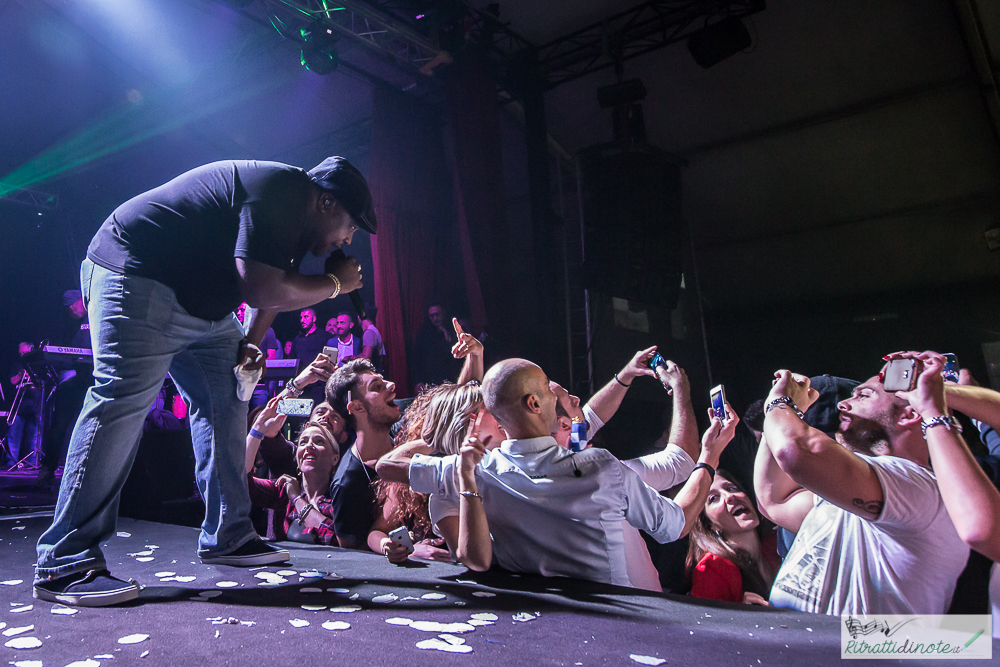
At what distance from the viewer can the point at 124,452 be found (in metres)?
1.45

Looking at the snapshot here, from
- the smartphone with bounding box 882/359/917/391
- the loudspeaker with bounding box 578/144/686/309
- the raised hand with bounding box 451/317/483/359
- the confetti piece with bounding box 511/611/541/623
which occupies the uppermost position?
the loudspeaker with bounding box 578/144/686/309

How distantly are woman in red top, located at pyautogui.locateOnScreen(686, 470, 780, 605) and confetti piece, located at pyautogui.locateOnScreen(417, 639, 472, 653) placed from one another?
1.24 meters

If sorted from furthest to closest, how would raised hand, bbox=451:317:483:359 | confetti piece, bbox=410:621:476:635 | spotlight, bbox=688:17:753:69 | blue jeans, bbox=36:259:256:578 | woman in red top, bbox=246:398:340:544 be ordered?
1. spotlight, bbox=688:17:753:69
2. woman in red top, bbox=246:398:340:544
3. raised hand, bbox=451:317:483:359
4. blue jeans, bbox=36:259:256:578
5. confetti piece, bbox=410:621:476:635

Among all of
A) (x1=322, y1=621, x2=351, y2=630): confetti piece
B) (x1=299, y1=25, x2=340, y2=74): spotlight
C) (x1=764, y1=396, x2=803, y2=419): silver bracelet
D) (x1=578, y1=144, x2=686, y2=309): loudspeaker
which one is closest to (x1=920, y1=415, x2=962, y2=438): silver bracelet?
(x1=764, y1=396, x2=803, y2=419): silver bracelet

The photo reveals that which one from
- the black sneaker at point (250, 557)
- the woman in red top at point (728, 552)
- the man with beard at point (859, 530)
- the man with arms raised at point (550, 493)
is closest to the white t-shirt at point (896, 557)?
the man with beard at point (859, 530)

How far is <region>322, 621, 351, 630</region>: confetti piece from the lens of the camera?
1.13 m

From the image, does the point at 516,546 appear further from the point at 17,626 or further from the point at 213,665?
the point at 17,626

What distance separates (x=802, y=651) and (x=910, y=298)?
728 centimetres

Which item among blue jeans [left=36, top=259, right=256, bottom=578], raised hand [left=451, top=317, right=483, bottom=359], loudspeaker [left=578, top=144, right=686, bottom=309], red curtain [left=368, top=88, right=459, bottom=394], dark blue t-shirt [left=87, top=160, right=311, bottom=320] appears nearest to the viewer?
blue jeans [left=36, top=259, right=256, bottom=578]

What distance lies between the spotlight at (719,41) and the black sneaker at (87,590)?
580 centimetres

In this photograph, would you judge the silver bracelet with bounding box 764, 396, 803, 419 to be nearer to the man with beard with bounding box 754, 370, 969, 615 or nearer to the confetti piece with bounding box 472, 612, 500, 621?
the man with beard with bounding box 754, 370, 969, 615

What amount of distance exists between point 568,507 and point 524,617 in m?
0.37

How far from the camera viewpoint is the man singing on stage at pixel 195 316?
54.9 inches

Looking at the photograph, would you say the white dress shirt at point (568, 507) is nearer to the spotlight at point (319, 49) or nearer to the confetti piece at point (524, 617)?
the confetti piece at point (524, 617)
